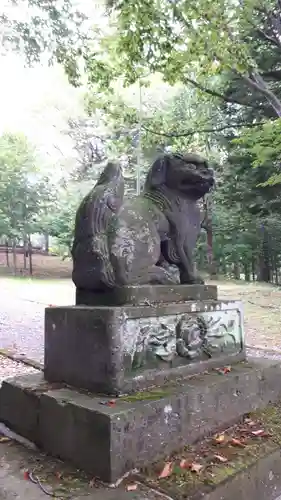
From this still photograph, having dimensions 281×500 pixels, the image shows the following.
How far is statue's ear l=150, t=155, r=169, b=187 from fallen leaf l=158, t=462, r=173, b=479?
161 centimetres

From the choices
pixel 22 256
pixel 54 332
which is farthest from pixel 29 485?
pixel 22 256

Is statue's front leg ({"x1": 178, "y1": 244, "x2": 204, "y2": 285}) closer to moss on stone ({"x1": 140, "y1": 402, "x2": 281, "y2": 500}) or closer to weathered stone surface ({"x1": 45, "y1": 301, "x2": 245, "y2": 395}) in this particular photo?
weathered stone surface ({"x1": 45, "y1": 301, "x2": 245, "y2": 395})

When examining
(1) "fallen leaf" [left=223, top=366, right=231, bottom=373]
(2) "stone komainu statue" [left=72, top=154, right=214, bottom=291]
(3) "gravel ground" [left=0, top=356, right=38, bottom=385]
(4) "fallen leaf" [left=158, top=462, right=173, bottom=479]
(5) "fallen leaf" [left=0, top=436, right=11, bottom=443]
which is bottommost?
(3) "gravel ground" [left=0, top=356, right=38, bottom=385]

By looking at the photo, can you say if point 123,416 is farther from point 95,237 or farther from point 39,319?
point 39,319

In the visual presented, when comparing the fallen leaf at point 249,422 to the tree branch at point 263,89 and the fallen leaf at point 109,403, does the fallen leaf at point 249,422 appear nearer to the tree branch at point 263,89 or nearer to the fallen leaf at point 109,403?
the fallen leaf at point 109,403

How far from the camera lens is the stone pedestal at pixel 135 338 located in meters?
1.97

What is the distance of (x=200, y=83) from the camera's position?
8.33m

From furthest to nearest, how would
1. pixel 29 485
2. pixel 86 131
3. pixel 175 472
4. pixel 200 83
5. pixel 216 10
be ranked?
pixel 86 131 < pixel 200 83 < pixel 216 10 < pixel 175 472 < pixel 29 485

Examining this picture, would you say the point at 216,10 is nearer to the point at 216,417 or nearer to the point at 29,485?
the point at 216,417

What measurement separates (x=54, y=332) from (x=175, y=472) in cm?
97

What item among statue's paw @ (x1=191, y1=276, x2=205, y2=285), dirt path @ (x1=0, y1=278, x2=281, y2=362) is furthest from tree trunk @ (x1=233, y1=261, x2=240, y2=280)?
statue's paw @ (x1=191, y1=276, x2=205, y2=285)

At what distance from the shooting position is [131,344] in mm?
2006

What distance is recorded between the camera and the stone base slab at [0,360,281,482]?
1706mm

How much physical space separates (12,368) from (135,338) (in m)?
2.80
